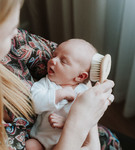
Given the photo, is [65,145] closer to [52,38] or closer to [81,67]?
[81,67]

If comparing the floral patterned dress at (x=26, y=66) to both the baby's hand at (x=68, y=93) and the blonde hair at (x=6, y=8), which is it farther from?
the blonde hair at (x=6, y=8)

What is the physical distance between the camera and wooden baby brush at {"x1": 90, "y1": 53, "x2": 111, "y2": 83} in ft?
2.88

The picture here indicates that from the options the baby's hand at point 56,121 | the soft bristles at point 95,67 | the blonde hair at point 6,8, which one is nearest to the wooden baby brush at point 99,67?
the soft bristles at point 95,67

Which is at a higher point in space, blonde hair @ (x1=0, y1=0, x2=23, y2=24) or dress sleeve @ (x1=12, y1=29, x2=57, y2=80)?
blonde hair @ (x1=0, y1=0, x2=23, y2=24)

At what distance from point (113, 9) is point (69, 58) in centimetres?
68

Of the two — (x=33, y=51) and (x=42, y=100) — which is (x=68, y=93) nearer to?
(x=42, y=100)

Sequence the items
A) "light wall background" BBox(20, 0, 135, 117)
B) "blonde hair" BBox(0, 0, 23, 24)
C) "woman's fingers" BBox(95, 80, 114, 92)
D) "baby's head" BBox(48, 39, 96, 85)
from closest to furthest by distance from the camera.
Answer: "blonde hair" BBox(0, 0, 23, 24), "woman's fingers" BBox(95, 80, 114, 92), "baby's head" BBox(48, 39, 96, 85), "light wall background" BBox(20, 0, 135, 117)

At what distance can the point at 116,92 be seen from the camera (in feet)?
5.65

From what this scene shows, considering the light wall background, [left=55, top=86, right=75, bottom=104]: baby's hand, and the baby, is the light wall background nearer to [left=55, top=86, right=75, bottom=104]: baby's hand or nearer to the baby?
the baby

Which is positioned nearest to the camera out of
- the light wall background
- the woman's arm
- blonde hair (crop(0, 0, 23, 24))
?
blonde hair (crop(0, 0, 23, 24))

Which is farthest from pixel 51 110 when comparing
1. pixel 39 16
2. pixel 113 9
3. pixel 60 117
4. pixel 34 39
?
pixel 39 16

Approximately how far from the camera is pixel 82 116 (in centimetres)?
78

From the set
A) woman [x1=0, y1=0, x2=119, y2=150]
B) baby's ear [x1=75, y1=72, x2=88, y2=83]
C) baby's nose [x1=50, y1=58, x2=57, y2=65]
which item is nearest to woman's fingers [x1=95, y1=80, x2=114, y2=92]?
woman [x1=0, y1=0, x2=119, y2=150]

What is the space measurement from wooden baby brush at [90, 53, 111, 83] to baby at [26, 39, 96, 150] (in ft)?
0.09
